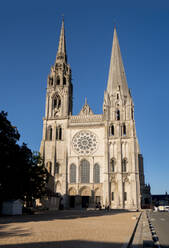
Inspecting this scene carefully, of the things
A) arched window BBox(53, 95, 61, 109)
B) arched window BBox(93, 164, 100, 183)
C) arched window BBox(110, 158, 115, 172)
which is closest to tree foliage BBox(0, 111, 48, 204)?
arched window BBox(93, 164, 100, 183)

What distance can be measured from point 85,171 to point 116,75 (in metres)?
25.3

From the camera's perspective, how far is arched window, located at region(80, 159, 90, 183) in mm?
53366

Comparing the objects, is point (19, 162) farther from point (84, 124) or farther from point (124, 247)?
point (84, 124)

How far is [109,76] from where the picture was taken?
6456 cm

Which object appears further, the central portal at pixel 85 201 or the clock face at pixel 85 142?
the clock face at pixel 85 142

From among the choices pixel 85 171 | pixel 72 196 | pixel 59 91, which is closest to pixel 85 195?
pixel 72 196

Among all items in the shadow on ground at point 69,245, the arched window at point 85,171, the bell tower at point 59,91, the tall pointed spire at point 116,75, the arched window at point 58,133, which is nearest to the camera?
the shadow on ground at point 69,245

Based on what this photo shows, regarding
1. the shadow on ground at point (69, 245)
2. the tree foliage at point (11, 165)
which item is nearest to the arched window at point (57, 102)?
the tree foliage at point (11, 165)

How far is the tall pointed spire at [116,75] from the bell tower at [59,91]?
407 inches

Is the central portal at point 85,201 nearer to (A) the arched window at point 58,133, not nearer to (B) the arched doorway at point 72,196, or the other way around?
(B) the arched doorway at point 72,196

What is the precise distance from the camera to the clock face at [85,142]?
5569cm

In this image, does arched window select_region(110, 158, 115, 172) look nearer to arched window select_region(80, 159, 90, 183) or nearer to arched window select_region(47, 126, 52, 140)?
arched window select_region(80, 159, 90, 183)

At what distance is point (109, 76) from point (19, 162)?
43.3 metres

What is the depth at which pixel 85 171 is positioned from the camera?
54156 millimetres
